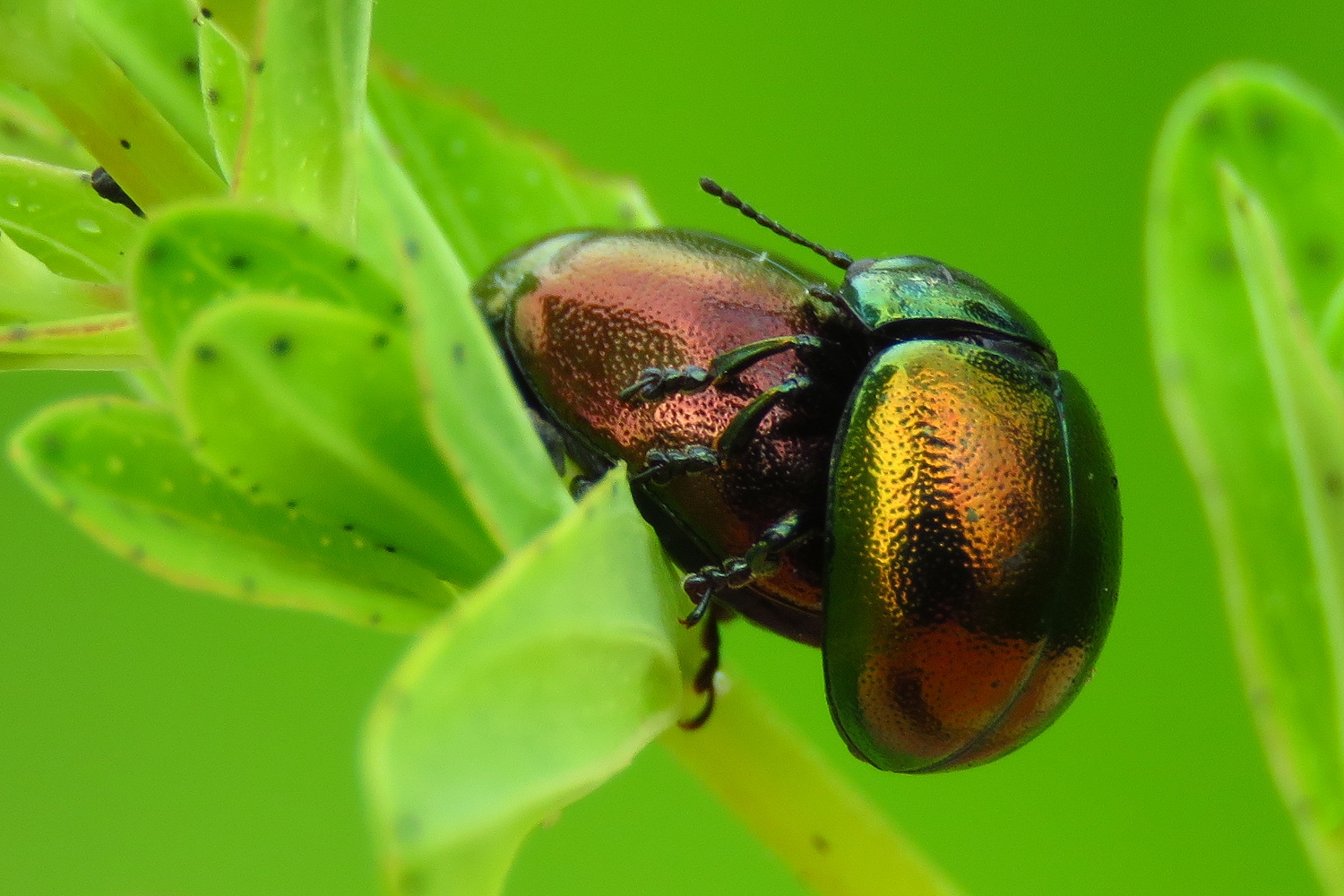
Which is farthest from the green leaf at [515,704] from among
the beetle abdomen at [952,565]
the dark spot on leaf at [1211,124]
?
the dark spot on leaf at [1211,124]

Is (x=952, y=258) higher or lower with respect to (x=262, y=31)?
lower

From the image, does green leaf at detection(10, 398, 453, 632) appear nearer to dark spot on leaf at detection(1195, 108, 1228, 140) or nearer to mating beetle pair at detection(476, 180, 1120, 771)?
mating beetle pair at detection(476, 180, 1120, 771)

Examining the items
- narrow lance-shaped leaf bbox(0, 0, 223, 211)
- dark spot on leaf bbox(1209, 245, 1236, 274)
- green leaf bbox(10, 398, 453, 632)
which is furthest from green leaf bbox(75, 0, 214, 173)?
dark spot on leaf bbox(1209, 245, 1236, 274)

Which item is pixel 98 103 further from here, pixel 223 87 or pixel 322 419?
pixel 322 419

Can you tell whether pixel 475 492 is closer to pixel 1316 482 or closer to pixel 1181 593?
pixel 1316 482

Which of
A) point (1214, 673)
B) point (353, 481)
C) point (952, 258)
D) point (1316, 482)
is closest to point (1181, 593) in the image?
point (1214, 673)

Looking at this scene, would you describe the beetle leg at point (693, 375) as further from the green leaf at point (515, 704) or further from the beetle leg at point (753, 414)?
the green leaf at point (515, 704)
